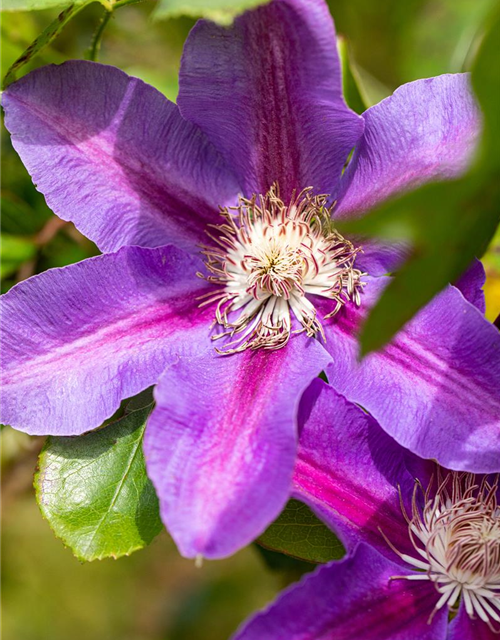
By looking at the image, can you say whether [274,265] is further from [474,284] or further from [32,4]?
[32,4]

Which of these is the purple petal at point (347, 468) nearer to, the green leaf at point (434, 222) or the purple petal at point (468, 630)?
the purple petal at point (468, 630)

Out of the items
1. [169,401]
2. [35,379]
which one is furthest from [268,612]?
[35,379]

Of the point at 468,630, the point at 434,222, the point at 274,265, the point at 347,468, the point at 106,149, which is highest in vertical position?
the point at 434,222

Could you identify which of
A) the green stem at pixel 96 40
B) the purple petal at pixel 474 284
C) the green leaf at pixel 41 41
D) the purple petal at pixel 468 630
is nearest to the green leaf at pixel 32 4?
the green leaf at pixel 41 41

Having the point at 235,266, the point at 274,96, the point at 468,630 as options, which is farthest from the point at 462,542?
the point at 274,96

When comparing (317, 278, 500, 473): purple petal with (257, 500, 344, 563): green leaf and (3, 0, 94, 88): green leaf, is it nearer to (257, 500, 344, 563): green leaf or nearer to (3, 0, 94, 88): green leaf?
(257, 500, 344, 563): green leaf

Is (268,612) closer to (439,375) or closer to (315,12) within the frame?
(439,375)
